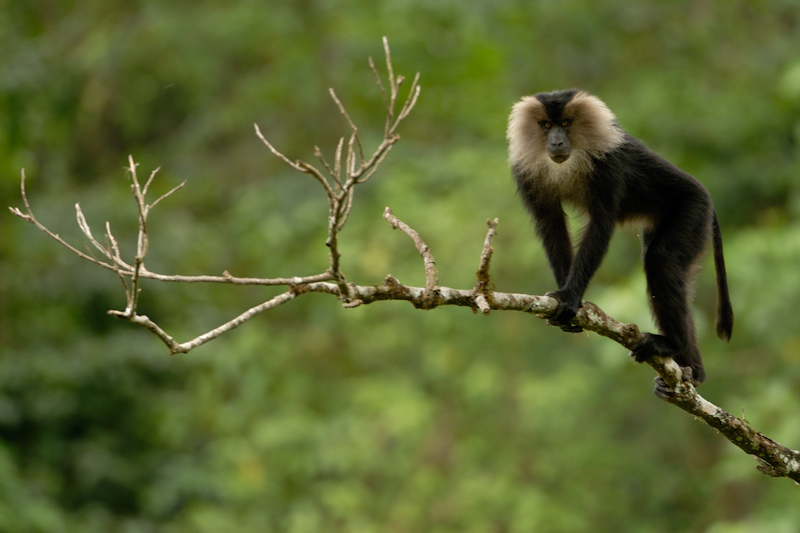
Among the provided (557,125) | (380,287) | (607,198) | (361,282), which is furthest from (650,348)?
(361,282)

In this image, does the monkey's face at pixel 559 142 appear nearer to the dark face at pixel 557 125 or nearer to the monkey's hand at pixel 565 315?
the dark face at pixel 557 125

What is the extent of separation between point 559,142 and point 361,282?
5.26 m

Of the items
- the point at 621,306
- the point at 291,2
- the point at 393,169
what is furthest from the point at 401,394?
the point at 291,2

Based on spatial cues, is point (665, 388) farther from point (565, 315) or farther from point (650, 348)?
point (565, 315)

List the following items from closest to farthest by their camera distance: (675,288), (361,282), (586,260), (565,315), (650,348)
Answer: (565,315) < (650,348) < (586,260) < (675,288) < (361,282)

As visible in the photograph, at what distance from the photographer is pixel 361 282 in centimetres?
885

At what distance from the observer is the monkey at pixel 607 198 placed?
148 inches

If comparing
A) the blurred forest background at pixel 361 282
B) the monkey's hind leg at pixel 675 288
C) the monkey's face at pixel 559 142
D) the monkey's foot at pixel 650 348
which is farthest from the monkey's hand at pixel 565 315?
the blurred forest background at pixel 361 282

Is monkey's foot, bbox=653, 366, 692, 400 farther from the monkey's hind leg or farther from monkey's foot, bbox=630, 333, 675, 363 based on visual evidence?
the monkey's hind leg

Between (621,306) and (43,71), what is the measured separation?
206 inches

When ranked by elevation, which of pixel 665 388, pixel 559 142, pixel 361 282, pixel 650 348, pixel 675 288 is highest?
pixel 559 142

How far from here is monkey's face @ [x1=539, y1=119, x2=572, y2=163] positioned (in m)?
3.73

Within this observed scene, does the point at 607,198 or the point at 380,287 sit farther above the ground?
the point at 607,198

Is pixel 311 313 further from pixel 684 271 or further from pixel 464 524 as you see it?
pixel 684 271
